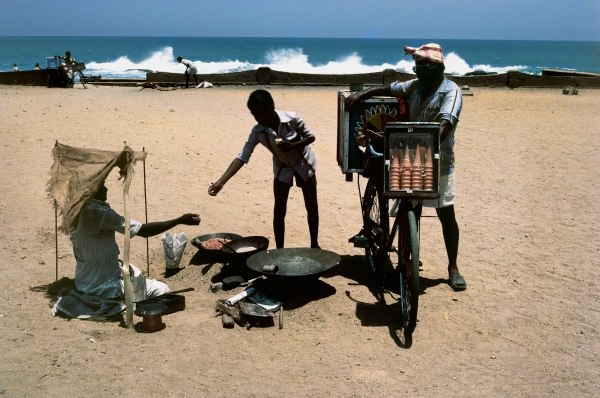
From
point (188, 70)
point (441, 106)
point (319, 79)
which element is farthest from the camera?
point (319, 79)

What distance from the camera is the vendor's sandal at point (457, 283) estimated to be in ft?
17.3

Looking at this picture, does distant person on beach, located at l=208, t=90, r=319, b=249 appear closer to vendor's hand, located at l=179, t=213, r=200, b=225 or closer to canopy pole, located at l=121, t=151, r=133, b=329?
vendor's hand, located at l=179, t=213, r=200, b=225

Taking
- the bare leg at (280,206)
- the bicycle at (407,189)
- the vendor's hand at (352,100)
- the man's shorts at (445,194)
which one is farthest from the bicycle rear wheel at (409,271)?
the bare leg at (280,206)

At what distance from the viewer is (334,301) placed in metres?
5.04

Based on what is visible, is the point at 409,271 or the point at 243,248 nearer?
the point at 409,271

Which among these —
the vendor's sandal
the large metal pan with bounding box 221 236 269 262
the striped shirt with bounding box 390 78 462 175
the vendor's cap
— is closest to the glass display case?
the striped shirt with bounding box 390 78 462 175

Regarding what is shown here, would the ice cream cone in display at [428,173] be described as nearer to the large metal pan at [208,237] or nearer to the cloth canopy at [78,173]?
the cloth canopy at [78,173]

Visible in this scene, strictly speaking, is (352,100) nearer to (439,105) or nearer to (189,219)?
(439,105)

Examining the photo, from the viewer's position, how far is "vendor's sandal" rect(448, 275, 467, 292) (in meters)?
5.28

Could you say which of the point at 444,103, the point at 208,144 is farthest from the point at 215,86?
the point at 444,103

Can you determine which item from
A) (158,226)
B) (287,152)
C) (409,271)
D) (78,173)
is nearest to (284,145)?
(287,152)

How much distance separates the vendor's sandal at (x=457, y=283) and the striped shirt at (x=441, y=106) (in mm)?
976

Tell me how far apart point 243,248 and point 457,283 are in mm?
1993

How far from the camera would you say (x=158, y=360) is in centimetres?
408
